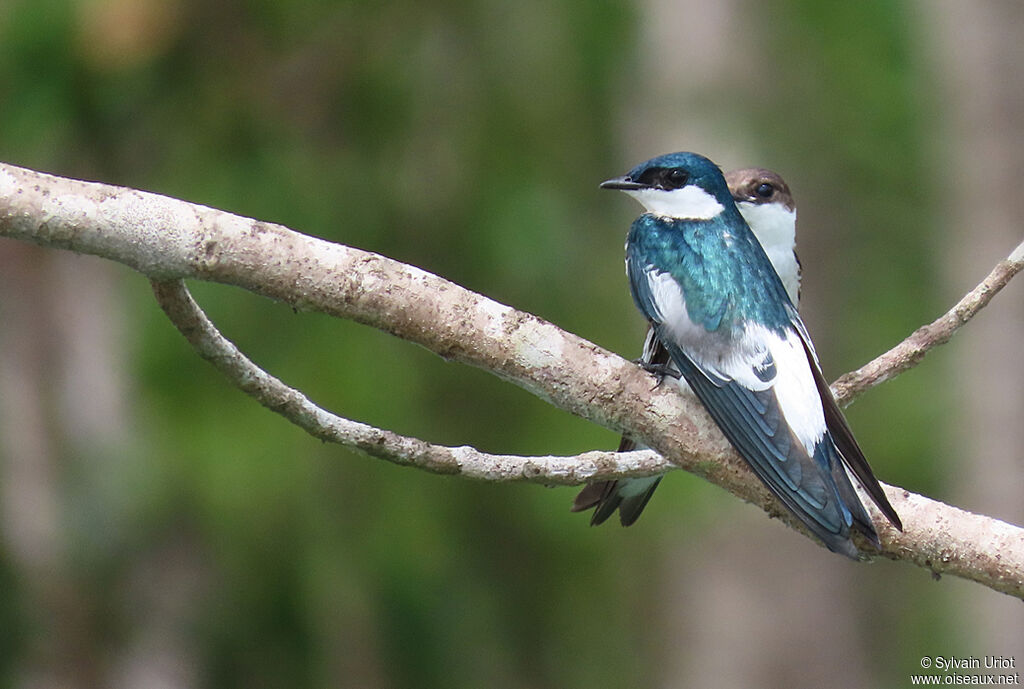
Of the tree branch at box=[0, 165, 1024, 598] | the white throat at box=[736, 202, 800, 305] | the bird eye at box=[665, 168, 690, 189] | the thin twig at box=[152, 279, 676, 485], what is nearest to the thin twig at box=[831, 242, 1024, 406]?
the tree branch at box=[0, 165, 1024, 598]

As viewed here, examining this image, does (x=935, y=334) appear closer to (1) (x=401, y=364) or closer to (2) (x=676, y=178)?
(2) (x=676, y=178)

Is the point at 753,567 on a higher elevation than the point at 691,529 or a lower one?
lower

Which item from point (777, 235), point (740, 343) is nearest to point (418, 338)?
point (740, 343)

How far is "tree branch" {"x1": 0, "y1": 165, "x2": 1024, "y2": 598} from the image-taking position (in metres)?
2.07

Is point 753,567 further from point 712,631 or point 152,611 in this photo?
point 152,611

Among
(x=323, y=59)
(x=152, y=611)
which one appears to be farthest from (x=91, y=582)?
(x=323, y=59)

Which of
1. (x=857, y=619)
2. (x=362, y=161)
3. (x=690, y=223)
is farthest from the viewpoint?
(x=857, y=619)

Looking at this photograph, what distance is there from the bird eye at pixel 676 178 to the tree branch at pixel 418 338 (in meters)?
0.89

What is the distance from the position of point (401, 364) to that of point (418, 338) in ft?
7.80

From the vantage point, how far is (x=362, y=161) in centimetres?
496

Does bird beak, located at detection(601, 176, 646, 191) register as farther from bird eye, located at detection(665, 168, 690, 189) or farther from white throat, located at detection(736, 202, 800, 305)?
white throat, located at detection(736, 202, 800, 305)

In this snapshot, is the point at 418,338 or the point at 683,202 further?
the point at 683,202

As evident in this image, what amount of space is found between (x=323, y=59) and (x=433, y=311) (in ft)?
10.2

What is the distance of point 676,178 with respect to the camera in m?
3.25
